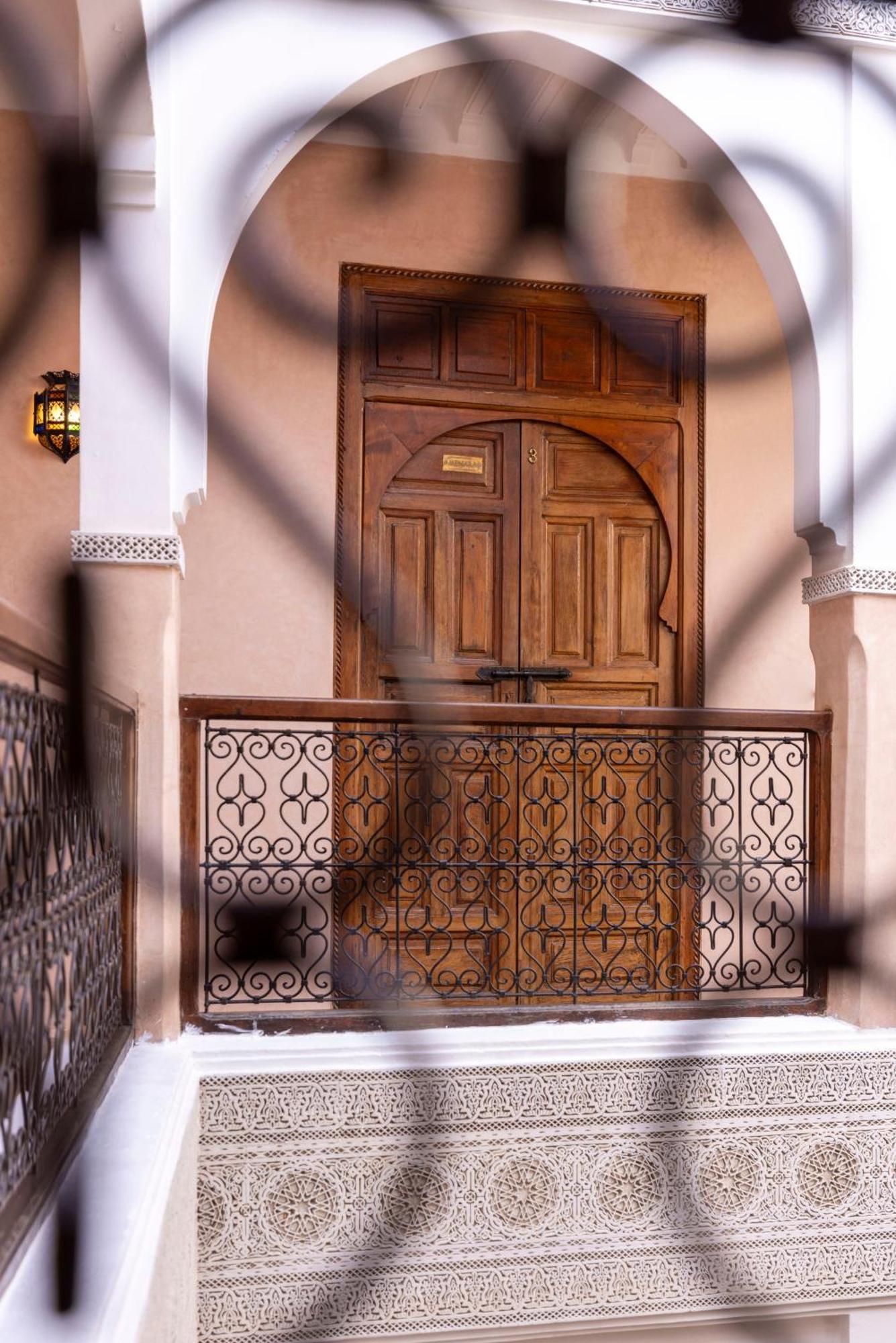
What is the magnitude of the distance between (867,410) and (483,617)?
5.04 feet

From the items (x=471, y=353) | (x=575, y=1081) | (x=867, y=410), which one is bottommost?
(x=575, y=1081)

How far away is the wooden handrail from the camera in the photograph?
3.06 metres

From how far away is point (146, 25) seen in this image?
2740 mm

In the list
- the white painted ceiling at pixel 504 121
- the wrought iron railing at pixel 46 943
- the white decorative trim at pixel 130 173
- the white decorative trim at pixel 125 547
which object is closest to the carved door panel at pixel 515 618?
the white painted ceiling at pixel 504 121

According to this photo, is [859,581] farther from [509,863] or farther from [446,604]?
[446,604]

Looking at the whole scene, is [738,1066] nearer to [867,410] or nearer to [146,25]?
[867,410]

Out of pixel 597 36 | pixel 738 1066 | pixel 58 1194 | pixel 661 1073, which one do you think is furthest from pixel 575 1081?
pixel 597 36

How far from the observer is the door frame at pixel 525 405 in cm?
426

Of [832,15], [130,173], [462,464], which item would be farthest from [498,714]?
[832,15]

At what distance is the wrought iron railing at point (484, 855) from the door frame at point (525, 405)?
0.40 m

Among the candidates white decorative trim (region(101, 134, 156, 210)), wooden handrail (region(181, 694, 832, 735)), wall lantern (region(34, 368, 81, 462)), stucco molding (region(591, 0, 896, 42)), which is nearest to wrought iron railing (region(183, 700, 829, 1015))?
wooden handrail (region(181, 694, 832, 735))

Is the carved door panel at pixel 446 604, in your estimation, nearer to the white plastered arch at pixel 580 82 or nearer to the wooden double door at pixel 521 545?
the wooden double door at pixel 521 545

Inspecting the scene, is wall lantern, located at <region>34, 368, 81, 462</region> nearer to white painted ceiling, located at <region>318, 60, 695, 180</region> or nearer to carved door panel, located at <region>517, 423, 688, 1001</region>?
white painted ceiling, located at <region>318, 60, 695, 180</region>

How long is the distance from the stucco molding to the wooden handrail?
1.89m
